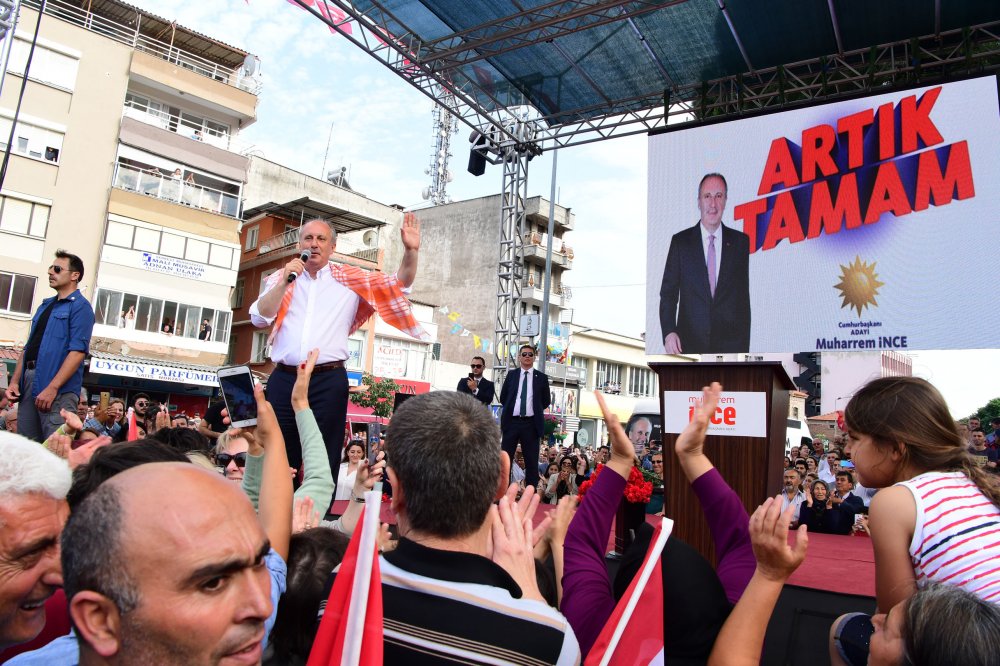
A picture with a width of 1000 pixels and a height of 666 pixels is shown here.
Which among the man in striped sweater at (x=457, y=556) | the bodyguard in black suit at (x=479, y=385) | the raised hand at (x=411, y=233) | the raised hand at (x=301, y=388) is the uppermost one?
the raised hand at (x=411, y=233)

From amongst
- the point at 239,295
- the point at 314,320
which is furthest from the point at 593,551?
the point at 239,295

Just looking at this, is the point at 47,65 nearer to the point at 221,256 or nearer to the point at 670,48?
the point at 221,256

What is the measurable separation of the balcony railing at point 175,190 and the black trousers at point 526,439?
21.0 m

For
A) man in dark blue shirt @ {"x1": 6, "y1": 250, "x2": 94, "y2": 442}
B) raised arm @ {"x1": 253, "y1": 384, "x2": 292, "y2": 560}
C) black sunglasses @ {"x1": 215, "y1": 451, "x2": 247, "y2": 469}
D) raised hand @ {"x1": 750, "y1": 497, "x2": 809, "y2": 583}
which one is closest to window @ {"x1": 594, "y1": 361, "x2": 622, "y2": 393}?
black sunglasses @ {"x1": 215, "y1": 451, "x2": 247, "y2": 469}

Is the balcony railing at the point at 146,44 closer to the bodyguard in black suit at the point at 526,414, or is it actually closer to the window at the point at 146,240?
the window at the point at 146,240

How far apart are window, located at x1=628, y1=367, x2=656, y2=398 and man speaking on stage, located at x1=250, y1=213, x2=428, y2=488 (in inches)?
1585

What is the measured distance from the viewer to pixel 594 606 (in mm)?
1635

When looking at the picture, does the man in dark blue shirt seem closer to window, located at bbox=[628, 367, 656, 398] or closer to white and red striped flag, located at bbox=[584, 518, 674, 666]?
white and red striped flag, located at bbox=[584, 518, 674, 666]

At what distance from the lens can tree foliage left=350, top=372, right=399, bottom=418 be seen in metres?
27.2

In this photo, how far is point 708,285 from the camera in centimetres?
906

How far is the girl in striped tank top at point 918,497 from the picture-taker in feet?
5.76

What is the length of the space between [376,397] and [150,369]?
27.0 ft

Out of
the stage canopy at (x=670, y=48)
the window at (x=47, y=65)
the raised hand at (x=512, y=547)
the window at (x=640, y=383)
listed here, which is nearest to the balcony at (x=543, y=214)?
the window at (x=640, y=383)

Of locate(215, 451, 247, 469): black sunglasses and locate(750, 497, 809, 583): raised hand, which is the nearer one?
locate(750, 497, 809, 583): raised hand
